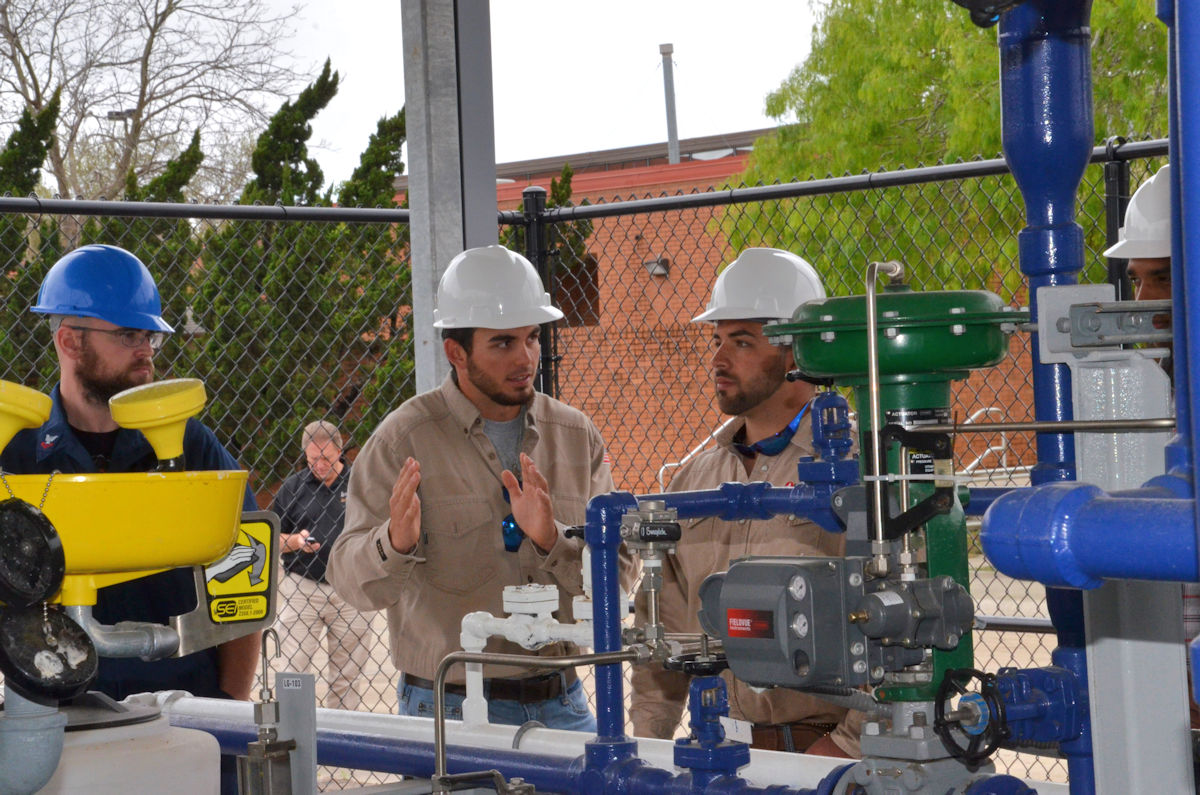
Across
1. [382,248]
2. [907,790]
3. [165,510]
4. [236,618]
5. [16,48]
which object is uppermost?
[16,48]

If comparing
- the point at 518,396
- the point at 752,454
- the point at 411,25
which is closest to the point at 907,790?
the point at 752,454

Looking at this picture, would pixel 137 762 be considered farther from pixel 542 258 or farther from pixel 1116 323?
pixel 542 258

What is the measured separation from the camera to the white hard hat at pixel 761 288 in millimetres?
3721

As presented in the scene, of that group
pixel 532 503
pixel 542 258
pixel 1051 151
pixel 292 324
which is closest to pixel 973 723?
pixel 1051 151

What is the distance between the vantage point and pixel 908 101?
15.5m

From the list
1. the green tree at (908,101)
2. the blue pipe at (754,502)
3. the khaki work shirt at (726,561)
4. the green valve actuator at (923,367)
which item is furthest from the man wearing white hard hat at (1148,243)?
the green tree at (908,101)

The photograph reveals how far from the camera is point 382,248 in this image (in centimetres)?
895

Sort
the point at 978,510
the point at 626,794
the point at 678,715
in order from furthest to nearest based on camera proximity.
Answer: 1. the point at 678,715
2. the point at 978,510
3. the point at 626,794

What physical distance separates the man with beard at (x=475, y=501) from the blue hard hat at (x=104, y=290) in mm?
724

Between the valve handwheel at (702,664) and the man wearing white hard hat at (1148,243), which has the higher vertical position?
the man wearing white hard hat at (1148,243)

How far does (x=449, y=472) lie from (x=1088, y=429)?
2.50 metres

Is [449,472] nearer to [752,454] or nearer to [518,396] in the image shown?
[518,396]

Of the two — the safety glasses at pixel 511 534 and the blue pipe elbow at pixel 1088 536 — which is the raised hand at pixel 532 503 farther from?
the blue pipe elbow at pixel 1088 536

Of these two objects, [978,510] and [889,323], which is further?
[978,510]
